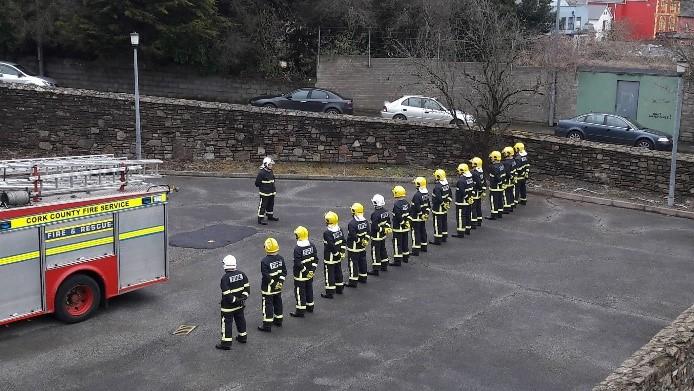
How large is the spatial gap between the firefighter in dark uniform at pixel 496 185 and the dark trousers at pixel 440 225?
2.48 m

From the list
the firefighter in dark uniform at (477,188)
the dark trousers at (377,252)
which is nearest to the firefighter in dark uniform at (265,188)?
the dark trousers at (377,252)

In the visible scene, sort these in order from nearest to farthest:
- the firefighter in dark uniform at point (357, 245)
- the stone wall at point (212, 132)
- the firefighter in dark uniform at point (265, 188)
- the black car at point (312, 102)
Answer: the firefighter in dark uniform at point (357, 245), the firefighter in dark uniform at point (265, 188), the stone wall at point (212, 132), the black car at point (312, 102)

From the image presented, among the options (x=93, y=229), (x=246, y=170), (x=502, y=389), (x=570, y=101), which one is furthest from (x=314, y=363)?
(x=570, y=101)

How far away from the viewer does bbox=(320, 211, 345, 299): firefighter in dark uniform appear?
1359cm

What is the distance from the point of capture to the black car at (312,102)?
31.2 metres

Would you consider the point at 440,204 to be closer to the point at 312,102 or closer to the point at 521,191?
the point at 521,191

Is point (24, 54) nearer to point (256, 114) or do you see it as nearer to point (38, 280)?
point (256, 114)

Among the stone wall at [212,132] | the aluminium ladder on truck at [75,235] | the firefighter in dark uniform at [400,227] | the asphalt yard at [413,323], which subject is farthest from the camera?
the stone wall at [212,132]

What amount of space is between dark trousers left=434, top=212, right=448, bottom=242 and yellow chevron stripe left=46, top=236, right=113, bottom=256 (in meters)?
7.11

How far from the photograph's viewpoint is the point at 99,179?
13.1 meters

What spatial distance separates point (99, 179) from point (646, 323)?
29.8 ft

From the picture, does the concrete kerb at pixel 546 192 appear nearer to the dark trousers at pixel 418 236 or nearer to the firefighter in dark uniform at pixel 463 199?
the firefighter in dark uniform at pixel 463 199

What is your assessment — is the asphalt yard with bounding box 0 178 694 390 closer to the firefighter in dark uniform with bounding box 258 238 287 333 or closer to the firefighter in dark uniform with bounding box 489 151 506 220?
the firefighter in dark uniform with bounding box 258 238 287 333

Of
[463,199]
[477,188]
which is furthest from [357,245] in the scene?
[477,188]
